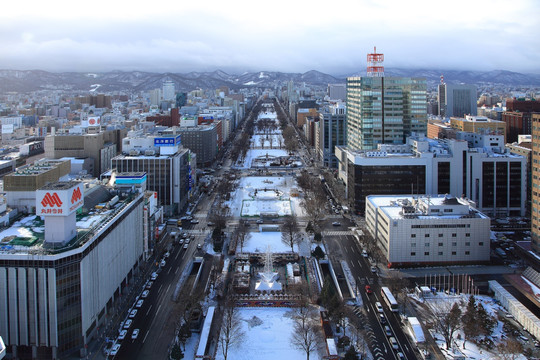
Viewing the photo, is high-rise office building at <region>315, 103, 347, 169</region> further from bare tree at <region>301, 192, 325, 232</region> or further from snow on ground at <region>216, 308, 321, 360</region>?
snow on ground at <region>216, 308, 321, 360</region>

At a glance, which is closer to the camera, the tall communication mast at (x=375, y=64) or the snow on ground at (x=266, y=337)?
the snow on ground at (x=266, y=337)

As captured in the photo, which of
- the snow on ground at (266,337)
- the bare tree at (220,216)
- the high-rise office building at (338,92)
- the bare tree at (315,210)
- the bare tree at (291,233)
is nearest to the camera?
the snow on ground at (266,337)

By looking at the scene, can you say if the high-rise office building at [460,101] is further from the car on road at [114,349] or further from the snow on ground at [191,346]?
the car on road at [114,349]

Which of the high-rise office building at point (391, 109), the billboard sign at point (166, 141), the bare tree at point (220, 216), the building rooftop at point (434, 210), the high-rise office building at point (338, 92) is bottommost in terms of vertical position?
the bare tree at point (220, 216)

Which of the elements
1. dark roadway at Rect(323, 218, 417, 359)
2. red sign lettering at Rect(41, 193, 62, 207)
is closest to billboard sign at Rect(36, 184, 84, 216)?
red sign lettering at Rect(41, 193, 62, 207)

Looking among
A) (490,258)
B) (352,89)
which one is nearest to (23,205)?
(490,258)

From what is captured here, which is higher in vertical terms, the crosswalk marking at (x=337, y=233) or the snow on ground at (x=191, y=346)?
the crosswalk marking at (x=337, y=233)

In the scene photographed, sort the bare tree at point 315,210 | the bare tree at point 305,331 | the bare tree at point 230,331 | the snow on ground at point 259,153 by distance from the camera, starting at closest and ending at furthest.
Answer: the bare tree at point 305,331, the bare tree at point 230,331, the bare tree at point 315,210, the snow on ground at point 259,153

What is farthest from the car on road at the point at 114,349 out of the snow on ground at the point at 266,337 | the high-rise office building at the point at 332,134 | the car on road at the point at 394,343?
the high-rise office building at the point at 332,134
